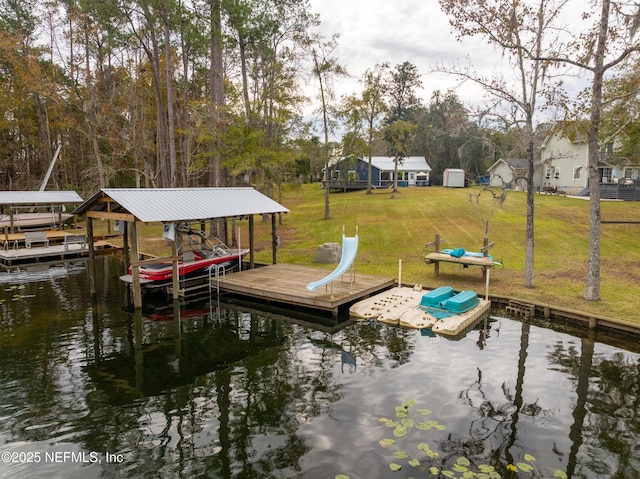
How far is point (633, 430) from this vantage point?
6.53 meters

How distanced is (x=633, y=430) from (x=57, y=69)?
41.8 metres

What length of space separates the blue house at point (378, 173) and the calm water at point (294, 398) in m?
33.9

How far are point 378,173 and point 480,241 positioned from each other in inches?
1170

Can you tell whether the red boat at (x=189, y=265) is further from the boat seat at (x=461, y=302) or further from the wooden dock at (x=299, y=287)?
the boat seat at (x=461, y=302)

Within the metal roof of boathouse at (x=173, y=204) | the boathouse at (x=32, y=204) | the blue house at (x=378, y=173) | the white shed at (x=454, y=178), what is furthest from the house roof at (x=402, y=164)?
the metal roof of boathouse at (x=173, y=204)

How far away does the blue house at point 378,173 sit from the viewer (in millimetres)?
45375

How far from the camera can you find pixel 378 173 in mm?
48688

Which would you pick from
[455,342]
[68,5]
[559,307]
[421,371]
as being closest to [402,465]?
[421,371]

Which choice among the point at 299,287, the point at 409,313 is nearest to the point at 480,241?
the point at 409,313

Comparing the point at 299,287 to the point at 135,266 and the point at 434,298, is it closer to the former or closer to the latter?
the point at 434,298

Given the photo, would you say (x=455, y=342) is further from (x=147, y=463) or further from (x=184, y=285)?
(x=184, y=285)

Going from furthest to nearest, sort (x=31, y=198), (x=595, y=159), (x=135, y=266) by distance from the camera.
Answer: (x=31, y=198) → (x=135, y=266) → (x=595, y=159)

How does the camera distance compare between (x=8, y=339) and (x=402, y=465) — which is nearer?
(x=402, y=465)

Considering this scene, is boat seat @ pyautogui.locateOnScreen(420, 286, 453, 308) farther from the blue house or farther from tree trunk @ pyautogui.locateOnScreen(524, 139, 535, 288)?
the blue house
